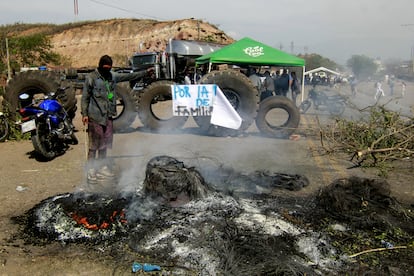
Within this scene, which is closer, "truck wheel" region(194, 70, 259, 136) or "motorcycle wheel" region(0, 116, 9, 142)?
"motorcycle wheel" region(0, 116, 9, 142)

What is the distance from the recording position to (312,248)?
3785 millimetres

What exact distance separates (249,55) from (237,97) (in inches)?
85.1

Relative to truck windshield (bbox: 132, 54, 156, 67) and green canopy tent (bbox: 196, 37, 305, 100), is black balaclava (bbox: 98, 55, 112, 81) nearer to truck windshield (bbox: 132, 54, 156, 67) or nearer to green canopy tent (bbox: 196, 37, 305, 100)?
green canopy tent (bbox: 196, 37, 305, 100)

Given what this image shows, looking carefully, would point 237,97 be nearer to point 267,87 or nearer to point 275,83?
point 267,87

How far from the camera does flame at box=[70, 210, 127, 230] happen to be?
170 inches

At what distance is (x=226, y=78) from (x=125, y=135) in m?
3.22

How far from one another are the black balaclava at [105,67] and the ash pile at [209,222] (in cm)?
180

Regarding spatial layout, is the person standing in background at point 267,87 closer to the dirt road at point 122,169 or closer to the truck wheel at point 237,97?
the dirt road at point 122,169

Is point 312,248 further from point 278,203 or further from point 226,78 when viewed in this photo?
point 226,78

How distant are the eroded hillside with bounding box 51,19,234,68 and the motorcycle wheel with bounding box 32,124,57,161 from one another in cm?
3304

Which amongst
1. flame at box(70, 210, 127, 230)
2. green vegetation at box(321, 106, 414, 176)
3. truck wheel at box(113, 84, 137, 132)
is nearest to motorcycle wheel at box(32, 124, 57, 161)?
truck wheel at box(113, 84, 137, 132)

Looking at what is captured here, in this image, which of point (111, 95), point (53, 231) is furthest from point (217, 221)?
point (111, 95)

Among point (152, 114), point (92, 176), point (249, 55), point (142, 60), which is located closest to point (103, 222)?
point (92, 176)

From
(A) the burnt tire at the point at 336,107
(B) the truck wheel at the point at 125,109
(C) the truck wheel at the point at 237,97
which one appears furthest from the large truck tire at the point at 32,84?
(A) the burnt tire at the point at 336,107
